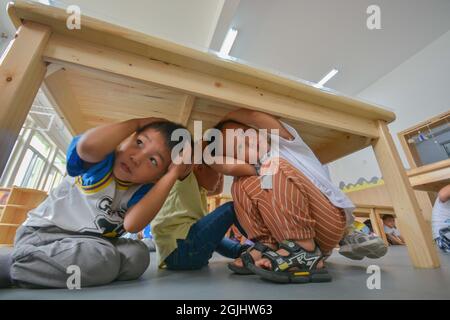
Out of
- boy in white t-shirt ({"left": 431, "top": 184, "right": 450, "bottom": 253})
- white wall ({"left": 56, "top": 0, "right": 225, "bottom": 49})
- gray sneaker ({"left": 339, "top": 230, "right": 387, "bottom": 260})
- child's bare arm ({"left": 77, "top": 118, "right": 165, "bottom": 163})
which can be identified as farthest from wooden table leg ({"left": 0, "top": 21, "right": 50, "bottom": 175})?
boy in white t-shirt ({"left": 431, "top": 184, "right": 450, "bottom": 253})

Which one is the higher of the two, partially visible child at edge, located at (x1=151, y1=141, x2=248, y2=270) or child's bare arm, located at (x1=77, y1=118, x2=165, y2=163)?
child's bare arm, located at (x1=77, y1=118, x2=165, y2=163)

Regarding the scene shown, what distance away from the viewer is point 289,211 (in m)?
0.51

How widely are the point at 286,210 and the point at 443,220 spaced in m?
1.31

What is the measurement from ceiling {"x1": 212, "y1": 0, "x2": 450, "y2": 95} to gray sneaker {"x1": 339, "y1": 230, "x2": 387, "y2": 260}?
197cm

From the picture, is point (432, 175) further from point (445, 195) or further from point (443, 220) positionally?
point (443, 220)

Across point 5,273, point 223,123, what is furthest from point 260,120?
point 5,273

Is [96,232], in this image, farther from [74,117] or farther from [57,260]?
[74,117]

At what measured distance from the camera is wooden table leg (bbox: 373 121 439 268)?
0.63m

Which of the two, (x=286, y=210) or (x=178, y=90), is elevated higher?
(x=178, y=90)

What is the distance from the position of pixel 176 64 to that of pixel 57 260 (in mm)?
488

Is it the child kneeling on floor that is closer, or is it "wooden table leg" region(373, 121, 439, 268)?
the child kneeling on floor

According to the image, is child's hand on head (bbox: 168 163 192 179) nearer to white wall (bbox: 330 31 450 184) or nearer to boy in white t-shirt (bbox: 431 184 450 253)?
boy in white t-shirt (bbox: 431 184 450 253)

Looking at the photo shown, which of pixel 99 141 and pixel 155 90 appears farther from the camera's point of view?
pixel 155 90
